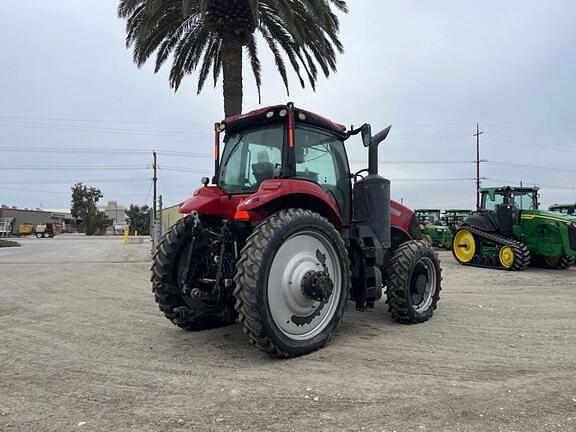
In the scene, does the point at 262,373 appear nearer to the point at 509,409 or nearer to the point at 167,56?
the point at 509,409

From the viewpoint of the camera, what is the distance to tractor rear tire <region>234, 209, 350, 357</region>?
4.16 metres

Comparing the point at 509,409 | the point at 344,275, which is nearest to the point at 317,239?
the point at 344,275

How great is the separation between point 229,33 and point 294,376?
32.2 feet

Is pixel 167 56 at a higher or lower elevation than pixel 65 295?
higher

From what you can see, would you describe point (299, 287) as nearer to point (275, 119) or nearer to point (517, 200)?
point (275, 119)

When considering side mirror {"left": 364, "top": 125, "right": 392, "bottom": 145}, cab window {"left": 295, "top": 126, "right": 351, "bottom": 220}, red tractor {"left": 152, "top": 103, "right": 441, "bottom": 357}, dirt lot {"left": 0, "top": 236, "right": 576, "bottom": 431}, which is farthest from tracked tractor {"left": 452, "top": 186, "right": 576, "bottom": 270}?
cab window {"left": 295, "top": 126, "right": 351, "bottom": 220}

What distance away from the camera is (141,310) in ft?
23.8

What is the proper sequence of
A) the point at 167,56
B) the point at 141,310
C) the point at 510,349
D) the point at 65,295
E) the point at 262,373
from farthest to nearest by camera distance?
the point at 167,56 → the point at 65,295 → the point at 141,310 → the point at 510,349 → the point at 262,373

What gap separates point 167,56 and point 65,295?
26.6 ft

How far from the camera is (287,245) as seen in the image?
456 centimetres

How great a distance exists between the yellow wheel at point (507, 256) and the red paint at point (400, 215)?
7977mm

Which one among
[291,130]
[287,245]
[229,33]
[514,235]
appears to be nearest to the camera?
[287,245]

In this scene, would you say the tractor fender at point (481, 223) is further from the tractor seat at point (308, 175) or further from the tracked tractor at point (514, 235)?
the tractor seat at point (308, 175)

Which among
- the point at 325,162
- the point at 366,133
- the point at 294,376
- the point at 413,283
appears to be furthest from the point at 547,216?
the point at 294,376
